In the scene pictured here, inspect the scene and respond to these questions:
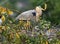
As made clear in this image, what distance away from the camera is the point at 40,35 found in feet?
13.3

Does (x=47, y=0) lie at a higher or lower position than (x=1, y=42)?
higher

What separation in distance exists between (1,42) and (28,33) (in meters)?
0.45

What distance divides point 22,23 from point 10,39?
295mm

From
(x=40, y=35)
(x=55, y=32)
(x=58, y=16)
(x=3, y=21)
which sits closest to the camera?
(x=3, y=21)

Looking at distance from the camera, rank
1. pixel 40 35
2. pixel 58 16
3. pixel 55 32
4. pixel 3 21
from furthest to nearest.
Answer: pixel 58 16
pixel 55 32
pixel 40 35
pixel 3 21

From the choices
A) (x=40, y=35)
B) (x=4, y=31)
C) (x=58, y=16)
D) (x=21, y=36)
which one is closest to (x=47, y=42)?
(x=40, y=35)

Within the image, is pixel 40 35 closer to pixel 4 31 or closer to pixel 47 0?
pixel 4 31

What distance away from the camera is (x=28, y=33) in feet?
14.0

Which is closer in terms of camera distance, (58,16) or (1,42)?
(1,42)

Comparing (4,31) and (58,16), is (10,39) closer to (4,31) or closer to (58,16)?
(4,31)

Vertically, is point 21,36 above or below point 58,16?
A: below

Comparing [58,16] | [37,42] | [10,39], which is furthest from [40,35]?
[58,16]

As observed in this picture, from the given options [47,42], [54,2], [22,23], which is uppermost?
[54,2]

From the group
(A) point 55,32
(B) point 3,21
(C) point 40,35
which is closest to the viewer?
(B) point 3,21
